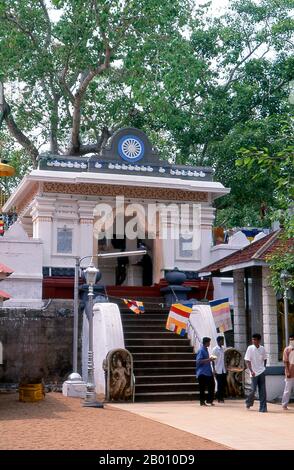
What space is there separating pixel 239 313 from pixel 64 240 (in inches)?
243

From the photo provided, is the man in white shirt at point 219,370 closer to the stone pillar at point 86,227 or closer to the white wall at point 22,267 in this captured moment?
the white wall at point 22,267

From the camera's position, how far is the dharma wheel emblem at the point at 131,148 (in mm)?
21969

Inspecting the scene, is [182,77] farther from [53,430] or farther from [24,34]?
[53,430]

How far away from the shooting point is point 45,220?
67.4 feet

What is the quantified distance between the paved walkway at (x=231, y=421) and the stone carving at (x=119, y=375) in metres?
0.47

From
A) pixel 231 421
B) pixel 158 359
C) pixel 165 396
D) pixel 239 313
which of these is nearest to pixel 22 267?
pixel 158 359

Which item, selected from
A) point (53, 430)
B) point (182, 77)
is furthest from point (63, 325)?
point (182, 77)

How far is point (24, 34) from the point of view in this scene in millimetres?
26562

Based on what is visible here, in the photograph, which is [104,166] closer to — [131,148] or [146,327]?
[131,148]

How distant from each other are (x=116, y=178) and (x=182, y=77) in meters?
6.54

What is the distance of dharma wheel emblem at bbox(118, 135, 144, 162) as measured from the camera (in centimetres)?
2197

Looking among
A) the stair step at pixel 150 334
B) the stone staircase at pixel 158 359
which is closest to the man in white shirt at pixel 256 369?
the stone staircase at pixel 158 359

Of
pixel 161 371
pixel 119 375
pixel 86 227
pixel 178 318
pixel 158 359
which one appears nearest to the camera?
pixel 119 375

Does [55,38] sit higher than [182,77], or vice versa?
[55,38]
